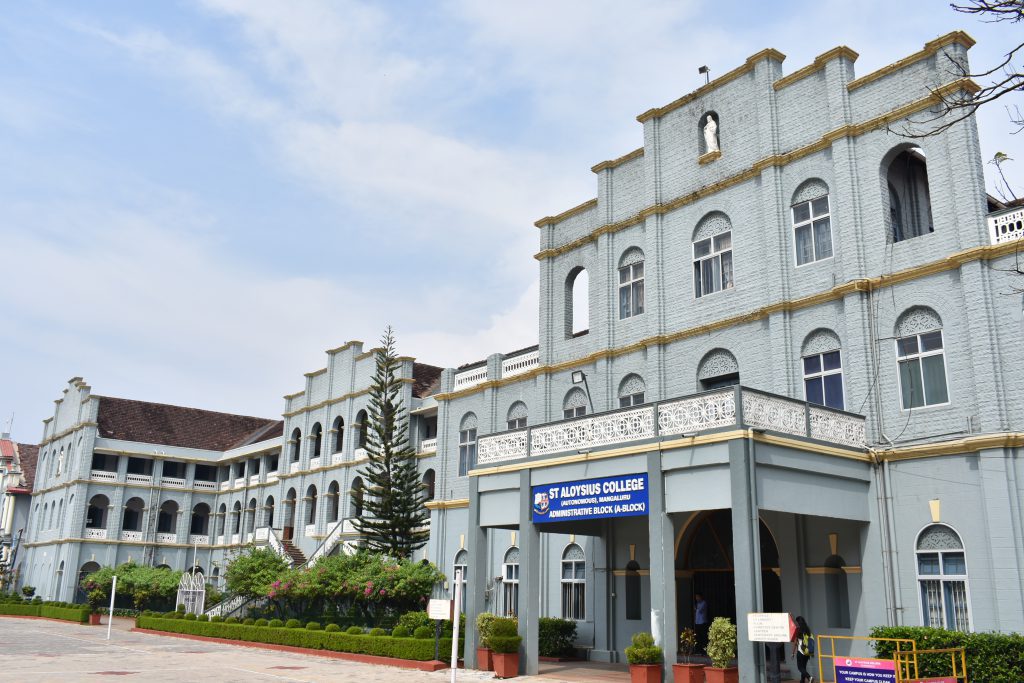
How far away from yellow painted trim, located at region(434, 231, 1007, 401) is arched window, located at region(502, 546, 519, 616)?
5.36m

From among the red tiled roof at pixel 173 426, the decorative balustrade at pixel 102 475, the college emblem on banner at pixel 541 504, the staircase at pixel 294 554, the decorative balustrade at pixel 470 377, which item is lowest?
the staircase at pixel 294 554

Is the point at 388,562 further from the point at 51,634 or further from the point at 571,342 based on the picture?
the point at 51,634

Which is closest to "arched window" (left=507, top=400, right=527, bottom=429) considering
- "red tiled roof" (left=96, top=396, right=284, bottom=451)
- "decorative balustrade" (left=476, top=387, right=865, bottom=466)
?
"decorative balustrade" (left=476, top=387, right=865, bottom=466)

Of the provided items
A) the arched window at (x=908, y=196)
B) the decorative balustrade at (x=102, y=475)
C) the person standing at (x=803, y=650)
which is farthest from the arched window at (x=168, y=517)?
the arched window at (x=908, y=196)

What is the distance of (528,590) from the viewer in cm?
1786

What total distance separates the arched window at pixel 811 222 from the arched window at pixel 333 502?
81.1 ft

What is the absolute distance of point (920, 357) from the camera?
56.2ft

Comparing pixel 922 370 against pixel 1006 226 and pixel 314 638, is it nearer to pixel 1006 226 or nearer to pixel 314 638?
pixel 1006 226

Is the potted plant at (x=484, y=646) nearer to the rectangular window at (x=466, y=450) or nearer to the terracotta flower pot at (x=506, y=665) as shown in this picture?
the terracotta flower pot at (x=506, y=665)

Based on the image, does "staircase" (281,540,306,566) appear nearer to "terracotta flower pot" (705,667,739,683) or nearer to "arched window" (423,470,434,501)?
"arched window" (423,470,434,501)

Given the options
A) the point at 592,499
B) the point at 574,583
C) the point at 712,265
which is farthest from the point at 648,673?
the point at 712,265

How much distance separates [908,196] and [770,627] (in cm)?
1071

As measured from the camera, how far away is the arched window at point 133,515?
51.2 m

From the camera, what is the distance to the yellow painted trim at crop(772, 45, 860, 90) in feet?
63.9
